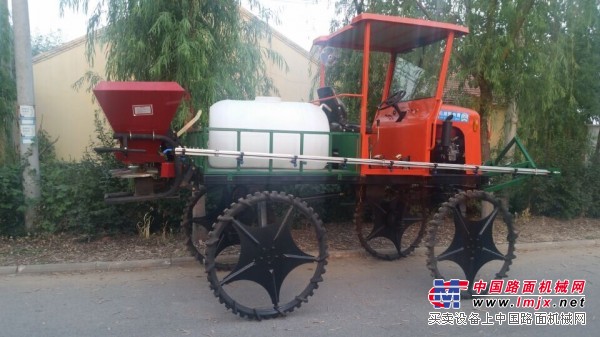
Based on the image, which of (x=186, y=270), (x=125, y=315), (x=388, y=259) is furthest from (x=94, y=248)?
(x=388, y=259)

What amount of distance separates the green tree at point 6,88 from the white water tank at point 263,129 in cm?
455

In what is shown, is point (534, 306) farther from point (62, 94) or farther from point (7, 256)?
point (62, 94)

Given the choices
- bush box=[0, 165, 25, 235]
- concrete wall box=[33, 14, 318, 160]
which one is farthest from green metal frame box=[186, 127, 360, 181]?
concrete wall box=[33, 14, 318, 160]

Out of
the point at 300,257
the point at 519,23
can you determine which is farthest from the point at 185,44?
the point at 519,23

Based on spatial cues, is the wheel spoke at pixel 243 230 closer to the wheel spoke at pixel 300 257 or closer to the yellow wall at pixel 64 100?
the wheel spoke at pixel 300 257

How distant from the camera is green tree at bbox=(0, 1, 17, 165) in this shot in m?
7.23

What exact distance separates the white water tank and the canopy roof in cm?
108

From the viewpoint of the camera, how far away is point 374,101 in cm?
711

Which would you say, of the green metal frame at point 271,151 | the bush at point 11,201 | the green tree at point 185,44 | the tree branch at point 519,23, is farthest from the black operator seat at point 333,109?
the bush at point 11,201

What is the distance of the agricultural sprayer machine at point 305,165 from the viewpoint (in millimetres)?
3992

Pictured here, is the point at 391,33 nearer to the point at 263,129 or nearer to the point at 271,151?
the point at 263,129

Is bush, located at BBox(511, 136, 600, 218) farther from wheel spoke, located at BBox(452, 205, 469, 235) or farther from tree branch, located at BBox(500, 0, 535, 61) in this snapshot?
wheel spoke, located at BBox(452, 205, 469, 235)

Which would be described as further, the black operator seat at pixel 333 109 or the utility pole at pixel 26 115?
the utility pole at pixel 26 115

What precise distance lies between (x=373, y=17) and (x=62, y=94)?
9.83 metres
